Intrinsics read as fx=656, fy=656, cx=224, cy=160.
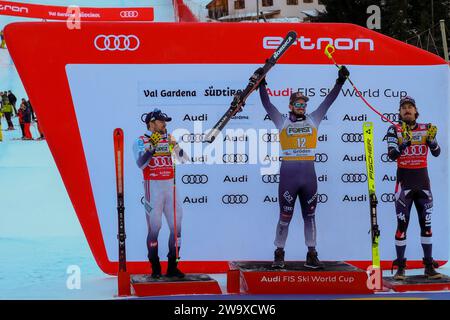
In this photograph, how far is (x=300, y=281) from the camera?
479 cm

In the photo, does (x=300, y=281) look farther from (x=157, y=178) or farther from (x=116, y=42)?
(x=116, y=42)

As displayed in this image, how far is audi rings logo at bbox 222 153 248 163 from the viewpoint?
5312 millimetres

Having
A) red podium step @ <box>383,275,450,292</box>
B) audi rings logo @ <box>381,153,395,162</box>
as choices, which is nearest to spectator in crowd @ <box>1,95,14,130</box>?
audi rings logo @ <box>381,153,395,162</box>

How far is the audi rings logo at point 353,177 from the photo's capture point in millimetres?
5352

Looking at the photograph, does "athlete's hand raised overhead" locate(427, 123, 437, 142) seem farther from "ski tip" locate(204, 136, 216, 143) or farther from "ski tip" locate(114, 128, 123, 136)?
"ski tip" locate(114, 128, 123, 136)

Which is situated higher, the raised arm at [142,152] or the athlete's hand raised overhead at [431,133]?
the athlete's hand raised overhead at [431,133]

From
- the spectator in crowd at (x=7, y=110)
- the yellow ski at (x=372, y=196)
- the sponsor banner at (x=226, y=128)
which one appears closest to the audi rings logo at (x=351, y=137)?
the sponsor banner at (x=226, y=128)

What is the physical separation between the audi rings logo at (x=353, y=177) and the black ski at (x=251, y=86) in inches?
40.8

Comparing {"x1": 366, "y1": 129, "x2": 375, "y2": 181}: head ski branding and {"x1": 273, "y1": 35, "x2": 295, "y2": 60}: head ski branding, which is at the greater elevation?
{"x1": 273, "y1": 35, "x2": 295, "y2": 60}: head ski branding

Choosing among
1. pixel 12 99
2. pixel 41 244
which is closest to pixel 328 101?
pixel 41 244

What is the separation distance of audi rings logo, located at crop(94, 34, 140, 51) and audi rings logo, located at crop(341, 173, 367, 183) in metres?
1.98

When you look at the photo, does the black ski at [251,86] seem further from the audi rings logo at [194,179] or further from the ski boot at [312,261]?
the ski boot at [312,261]

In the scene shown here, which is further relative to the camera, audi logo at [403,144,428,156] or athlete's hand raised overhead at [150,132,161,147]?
audi logo at [403,144,428,156]
